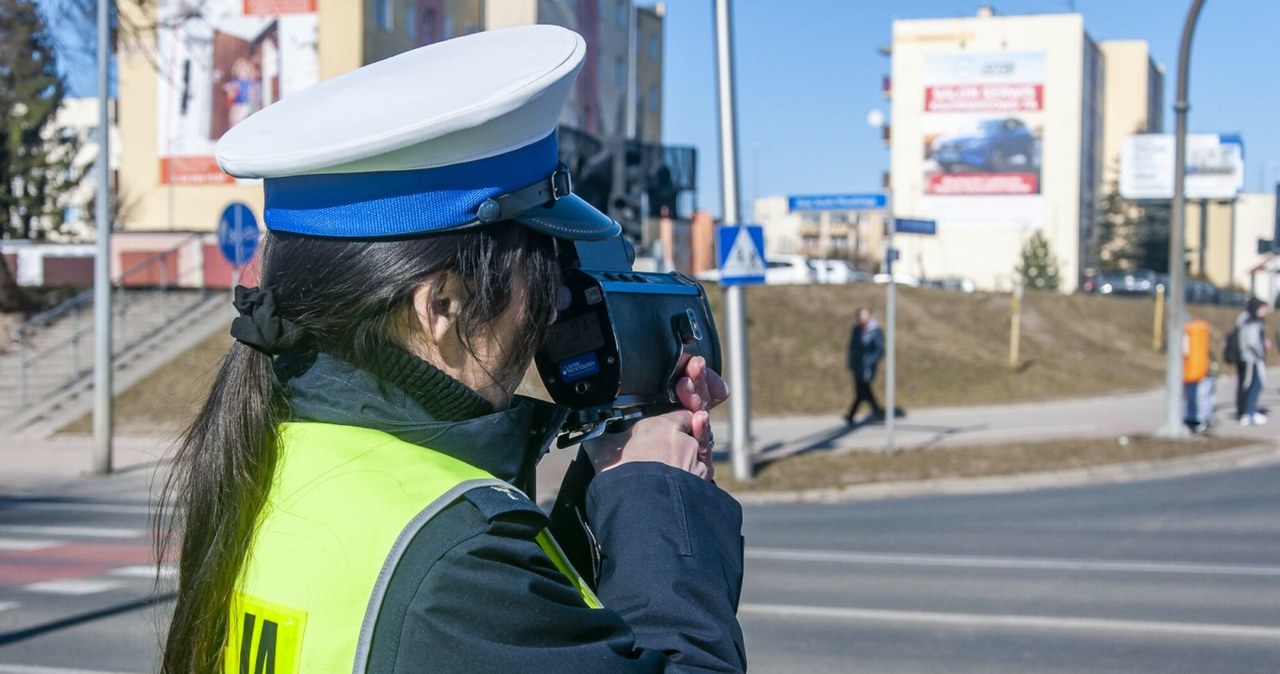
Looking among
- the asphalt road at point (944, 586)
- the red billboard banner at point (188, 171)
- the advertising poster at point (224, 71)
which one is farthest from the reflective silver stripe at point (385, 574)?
the red billboard banner at point (188, 171)

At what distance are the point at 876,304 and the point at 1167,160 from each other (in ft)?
66.8

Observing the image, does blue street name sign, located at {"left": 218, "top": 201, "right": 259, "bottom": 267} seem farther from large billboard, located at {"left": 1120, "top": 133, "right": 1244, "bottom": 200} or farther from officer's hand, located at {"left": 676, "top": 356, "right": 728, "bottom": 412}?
large billboard, located at {"left": 1120, "top": 133, "right": 1244, "bottom": 200}

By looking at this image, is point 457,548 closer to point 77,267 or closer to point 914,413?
point 914,413

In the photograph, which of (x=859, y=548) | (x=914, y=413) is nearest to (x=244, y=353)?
(x=859, y=548)

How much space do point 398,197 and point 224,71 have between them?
36299mm

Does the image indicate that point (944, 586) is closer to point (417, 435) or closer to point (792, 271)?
point (417, 435)

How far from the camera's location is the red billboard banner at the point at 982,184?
71.8 meters

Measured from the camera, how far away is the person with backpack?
18781 millimetres

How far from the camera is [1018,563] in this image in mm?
8961

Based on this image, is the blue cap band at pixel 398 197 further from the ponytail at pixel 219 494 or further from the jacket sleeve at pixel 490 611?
the jacket sleeve at pixel 490 611

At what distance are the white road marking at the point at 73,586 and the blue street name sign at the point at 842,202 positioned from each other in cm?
808

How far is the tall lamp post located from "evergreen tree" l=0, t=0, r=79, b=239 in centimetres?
1540

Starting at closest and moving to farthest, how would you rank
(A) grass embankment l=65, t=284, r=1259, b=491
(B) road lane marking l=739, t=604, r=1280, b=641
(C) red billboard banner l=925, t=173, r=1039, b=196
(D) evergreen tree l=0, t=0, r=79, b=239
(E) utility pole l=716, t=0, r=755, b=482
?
1. (B) road lane marking l=739, t=604, r=1280, b=641
2. (E) utility pole l=716, t=0, r=755, b=482
3. (A) grass embankment l=65, t=284, r=1259, b=491
4. (D) evergreen tree l=0, t=0, r=79, b=239
5. (C) red billboard banner l=925, t=173, r=1039, b=196

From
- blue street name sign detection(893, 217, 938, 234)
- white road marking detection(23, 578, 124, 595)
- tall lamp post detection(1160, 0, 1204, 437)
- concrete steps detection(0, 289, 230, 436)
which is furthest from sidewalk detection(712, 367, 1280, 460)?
concrete steps detection(0, 289, 230, 436)
